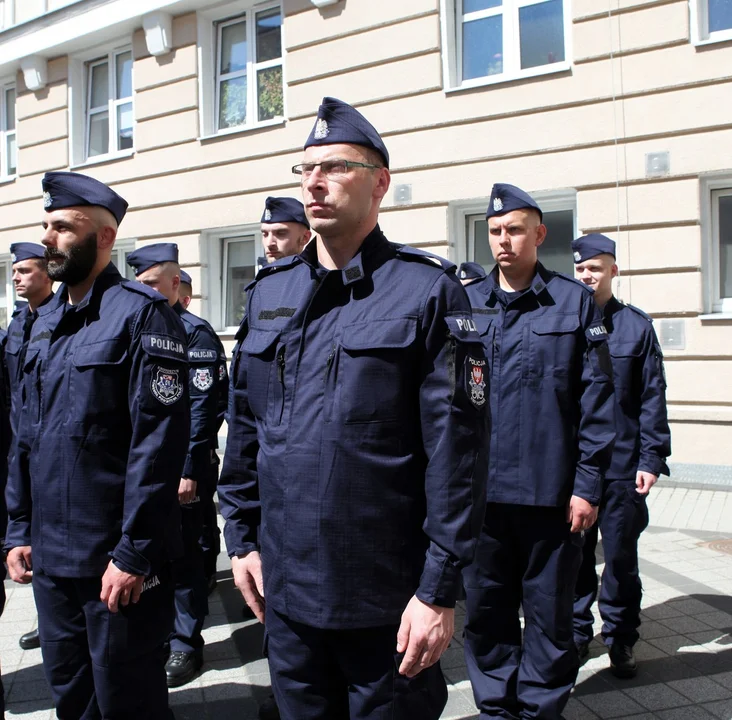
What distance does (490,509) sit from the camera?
137 inches

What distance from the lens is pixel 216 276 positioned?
40.8ft

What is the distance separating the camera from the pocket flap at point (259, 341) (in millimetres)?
2285

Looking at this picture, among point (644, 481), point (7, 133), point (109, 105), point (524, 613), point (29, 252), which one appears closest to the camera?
point (524, 613)

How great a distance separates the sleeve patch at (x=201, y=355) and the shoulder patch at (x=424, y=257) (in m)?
2.52

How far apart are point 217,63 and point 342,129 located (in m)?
10.9

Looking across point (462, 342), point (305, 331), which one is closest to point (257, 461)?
point (305, 331)

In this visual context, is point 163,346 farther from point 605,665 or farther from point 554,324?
point 605,665

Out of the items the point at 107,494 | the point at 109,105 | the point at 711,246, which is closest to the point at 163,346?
the point at 107,494

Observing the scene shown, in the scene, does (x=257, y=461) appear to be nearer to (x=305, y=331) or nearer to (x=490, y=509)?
(x=305, y=331)

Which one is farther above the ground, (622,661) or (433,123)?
(433,123)

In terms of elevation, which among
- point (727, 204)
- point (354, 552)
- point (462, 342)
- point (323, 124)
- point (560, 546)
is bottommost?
point (560, 546)

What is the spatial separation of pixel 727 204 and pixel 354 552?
7850mm

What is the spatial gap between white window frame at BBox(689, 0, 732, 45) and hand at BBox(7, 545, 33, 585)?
26.9 feet

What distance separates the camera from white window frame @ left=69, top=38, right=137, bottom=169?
13258 mm
